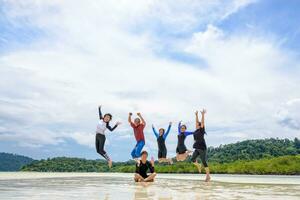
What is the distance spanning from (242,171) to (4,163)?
9487 cm

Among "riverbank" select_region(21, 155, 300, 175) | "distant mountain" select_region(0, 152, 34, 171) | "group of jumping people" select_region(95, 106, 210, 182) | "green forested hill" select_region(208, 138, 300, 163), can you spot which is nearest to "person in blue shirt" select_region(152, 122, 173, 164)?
"group of jumping people" select_region(95, 106, 210, 182)

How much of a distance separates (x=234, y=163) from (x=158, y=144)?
100 ft

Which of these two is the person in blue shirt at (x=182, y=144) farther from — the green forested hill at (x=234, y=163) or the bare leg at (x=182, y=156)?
the green forested hill at (x=234, y=163)

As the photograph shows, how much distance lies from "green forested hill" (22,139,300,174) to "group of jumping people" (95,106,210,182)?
59.8ft

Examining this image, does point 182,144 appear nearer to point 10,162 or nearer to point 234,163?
point 234,163

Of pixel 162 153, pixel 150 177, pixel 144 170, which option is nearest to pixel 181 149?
pixel 162 153

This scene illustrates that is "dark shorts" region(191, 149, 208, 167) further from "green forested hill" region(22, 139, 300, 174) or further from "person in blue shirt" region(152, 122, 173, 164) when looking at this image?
"green forested hill" region(22, 139, 300, 174)

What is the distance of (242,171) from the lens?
130 feet

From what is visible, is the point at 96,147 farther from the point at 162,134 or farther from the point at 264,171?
the point at 264,171

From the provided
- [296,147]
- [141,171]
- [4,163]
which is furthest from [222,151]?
[141,171]

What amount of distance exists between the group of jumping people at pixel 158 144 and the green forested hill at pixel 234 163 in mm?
18215

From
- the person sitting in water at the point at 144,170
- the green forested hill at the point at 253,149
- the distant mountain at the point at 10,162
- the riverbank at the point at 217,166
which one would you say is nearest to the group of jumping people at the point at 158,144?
the person sitting in water at the point at 144,170

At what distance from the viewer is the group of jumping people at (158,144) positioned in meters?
15.8

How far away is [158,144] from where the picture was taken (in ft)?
74.9
